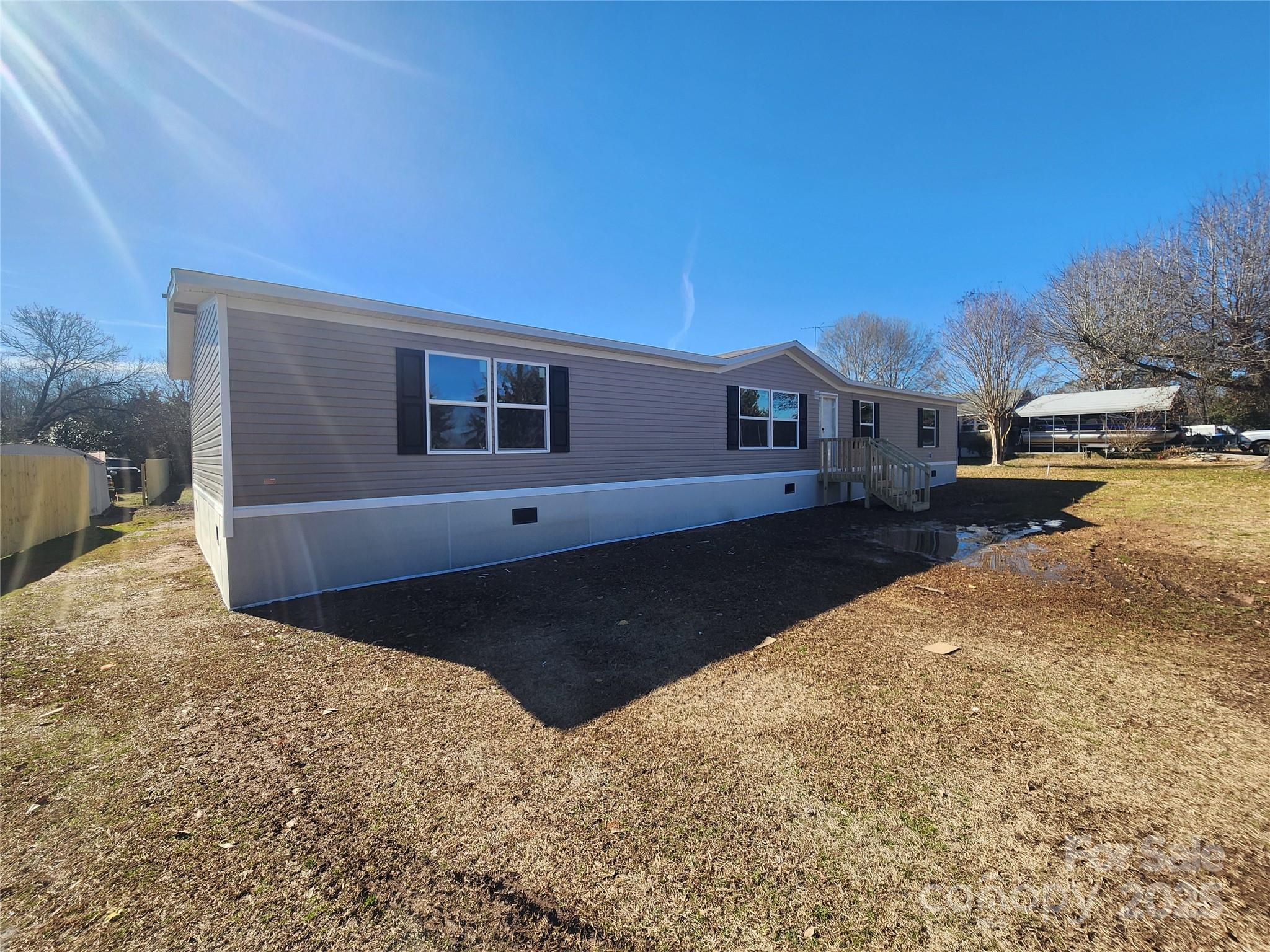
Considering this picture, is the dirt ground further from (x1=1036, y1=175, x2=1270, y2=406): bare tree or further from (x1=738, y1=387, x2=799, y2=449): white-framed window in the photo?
(x1=1036, y1=175, x2=1270, y2=406): bare tree

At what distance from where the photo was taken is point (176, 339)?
8.84 m

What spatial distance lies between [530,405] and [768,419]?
5806mm

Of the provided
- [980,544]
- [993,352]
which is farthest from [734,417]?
[993,352]

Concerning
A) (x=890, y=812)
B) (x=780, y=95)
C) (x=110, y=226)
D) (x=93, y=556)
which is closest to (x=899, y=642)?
(x=890, y=812)

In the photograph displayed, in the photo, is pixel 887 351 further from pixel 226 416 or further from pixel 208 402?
pixel 226 416

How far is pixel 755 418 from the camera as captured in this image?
10656 mm

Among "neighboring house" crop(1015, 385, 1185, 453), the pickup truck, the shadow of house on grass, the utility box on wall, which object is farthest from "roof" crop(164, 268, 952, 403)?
the pickup truck

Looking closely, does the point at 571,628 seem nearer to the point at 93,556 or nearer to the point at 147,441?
the point at 93,556

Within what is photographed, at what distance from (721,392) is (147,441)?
28.0 metres

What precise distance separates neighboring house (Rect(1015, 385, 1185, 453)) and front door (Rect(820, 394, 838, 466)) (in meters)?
17.6

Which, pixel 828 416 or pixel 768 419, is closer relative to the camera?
pixel 768 419

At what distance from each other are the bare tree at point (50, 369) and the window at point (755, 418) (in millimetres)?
30227

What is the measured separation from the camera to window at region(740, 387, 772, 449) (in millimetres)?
10438

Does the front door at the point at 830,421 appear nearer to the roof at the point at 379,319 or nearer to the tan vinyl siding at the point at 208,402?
the roof at the point at 379,319
